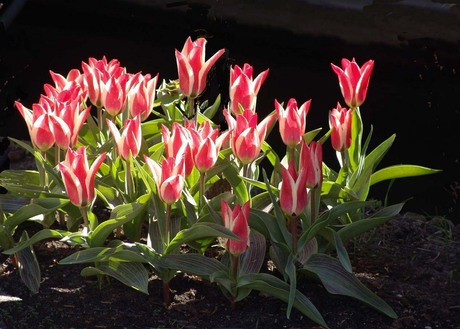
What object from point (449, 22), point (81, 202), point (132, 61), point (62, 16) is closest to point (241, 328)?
point (81, 202)

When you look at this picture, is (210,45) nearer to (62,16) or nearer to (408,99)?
(408,99)

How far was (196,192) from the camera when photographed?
11.4 ft

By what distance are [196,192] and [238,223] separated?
1.53 ft

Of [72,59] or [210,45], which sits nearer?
[210,45]

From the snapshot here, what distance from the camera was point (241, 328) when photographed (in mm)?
3184

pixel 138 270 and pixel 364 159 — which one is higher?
pixel 364 159

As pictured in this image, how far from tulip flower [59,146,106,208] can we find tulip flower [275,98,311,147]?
607mm

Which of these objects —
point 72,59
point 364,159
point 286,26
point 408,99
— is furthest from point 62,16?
point 364,159

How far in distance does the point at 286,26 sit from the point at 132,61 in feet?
3.35

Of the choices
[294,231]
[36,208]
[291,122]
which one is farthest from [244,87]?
[36,208]

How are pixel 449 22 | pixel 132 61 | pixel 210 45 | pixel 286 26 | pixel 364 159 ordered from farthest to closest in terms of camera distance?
pixel 132 61
pixel 286 26
pixel 449 22
pixel 210 45
pixel 364 159

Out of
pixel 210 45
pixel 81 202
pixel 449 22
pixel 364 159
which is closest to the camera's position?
pixel 81 202

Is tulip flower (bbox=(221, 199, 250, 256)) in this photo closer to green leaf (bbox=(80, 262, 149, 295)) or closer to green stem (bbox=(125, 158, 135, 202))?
green leaf (bbox=(80, 262, 149, 295))

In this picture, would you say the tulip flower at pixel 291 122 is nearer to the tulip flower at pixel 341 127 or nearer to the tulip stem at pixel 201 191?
the tulip flower at pixel 341 127
